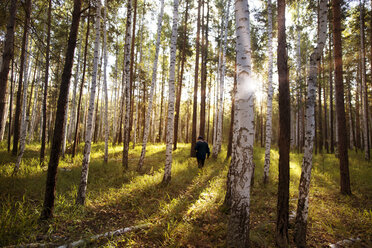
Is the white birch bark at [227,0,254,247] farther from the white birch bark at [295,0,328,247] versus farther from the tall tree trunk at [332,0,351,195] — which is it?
the tall tree trunk at [332,0,351,195]

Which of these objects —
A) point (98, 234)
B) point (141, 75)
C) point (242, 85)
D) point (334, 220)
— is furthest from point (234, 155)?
point (141, 75)

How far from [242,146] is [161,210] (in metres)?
3.04

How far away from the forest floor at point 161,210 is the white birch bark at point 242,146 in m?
0.55

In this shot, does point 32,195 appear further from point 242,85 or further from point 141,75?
point 141,75

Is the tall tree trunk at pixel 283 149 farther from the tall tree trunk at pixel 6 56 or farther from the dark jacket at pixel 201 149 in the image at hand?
the tall tree trunk at pixel 6 56

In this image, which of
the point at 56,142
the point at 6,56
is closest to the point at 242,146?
the point at 56,142

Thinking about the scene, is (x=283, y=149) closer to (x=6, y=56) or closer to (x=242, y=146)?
(x=242, y=146)

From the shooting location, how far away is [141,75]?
16.0 m

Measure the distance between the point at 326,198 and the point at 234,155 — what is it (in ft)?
17.8

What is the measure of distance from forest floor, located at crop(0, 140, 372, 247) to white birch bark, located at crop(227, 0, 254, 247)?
552mm

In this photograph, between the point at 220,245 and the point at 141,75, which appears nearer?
the point at 220,245

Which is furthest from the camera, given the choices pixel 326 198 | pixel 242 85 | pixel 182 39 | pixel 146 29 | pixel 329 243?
pixel 146 29

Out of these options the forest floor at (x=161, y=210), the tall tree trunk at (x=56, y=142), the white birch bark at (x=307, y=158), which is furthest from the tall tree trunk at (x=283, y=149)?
the tall tree trunk at (x=56, y=142)

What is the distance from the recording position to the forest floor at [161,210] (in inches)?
141
